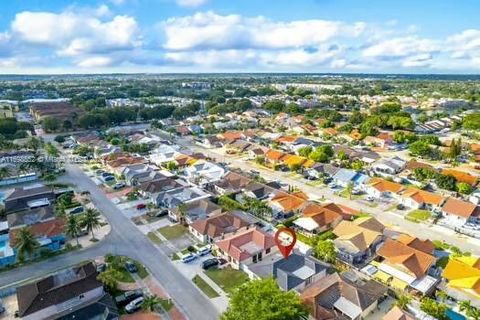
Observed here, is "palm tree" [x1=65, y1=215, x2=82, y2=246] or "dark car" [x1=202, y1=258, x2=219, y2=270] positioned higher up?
"palm tree" [x1=65, y1=215, x2=82, y2=246]

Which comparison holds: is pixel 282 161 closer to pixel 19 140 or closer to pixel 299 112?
pixel 299 112

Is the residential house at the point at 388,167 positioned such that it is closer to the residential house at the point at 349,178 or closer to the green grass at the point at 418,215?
the residential house at the point at 349,178

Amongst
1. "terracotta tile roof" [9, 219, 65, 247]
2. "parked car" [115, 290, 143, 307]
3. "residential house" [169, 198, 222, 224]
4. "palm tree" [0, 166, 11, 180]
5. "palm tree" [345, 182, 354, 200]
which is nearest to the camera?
"parked car" [115, 290, 143, 307]

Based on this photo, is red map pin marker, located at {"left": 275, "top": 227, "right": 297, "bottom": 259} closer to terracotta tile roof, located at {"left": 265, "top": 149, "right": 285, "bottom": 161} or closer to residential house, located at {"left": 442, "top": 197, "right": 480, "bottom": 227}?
residential house, located at {"left": 442, "top": 197, "right": 480, "bottom": 227}

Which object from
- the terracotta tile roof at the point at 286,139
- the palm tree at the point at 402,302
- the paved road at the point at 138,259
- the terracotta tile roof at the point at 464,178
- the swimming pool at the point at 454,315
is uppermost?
the terracotta tile roof at the point at 286,139

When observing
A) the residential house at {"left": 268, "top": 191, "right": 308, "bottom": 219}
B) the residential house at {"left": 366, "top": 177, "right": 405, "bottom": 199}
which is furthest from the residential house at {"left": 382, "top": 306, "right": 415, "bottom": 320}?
the residential house at {"left": 366, "top": 177, "right": 405, "bottom": 199}

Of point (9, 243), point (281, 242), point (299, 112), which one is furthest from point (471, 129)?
point (9, 243)

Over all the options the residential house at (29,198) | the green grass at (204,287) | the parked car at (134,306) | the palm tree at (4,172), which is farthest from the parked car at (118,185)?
the parked car at (134,306)
